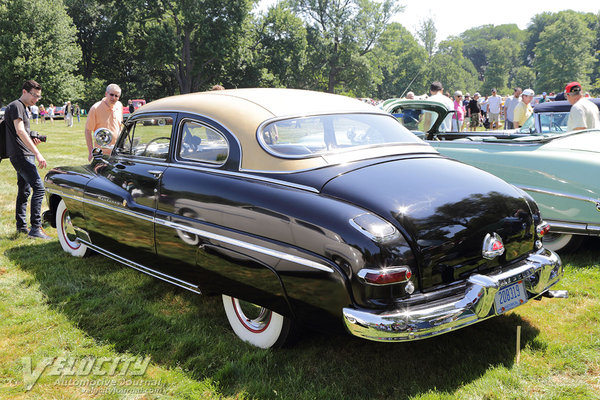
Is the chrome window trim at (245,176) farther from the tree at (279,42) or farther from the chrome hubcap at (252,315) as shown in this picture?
the tree at (279,42)

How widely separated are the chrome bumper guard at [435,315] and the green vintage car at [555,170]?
1.94 metres

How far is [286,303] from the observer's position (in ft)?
9.05

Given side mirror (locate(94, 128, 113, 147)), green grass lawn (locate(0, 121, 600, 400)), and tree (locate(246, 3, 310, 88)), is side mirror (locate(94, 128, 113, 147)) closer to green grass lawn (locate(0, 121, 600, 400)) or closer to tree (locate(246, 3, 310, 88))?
green grass lawn (locate(0, 121, 600, 400))

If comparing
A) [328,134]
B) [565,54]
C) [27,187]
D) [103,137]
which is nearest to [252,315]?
[328,134]

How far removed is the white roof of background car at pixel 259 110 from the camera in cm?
311

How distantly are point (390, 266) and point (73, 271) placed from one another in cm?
364

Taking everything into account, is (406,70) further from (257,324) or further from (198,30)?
Answer: (257,324)

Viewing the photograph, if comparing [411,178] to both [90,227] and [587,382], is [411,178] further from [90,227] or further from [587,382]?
[90,227]

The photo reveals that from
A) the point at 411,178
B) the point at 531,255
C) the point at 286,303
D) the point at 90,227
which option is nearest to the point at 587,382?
the point at 531,255

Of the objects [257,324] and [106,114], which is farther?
[106,114]

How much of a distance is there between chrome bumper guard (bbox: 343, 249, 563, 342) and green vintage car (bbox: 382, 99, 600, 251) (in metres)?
Answer: 1.94

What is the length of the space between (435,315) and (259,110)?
6.00 feet

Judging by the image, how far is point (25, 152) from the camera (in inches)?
231

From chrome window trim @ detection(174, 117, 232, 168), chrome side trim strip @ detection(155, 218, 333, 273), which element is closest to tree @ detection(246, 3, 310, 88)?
chrome window trim @ detection(174, 117, 232, 168)
